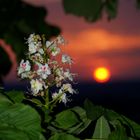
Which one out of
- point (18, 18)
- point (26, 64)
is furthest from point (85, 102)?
point (18, 18)

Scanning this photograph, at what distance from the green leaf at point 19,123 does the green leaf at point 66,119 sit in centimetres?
15

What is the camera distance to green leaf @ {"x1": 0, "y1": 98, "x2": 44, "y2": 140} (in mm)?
1387

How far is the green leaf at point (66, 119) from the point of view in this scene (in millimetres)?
1585

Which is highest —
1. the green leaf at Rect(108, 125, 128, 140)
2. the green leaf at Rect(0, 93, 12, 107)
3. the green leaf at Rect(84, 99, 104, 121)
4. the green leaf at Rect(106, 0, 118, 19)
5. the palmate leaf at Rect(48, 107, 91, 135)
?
the green leaf at Rect(106, 0, 118, 19)

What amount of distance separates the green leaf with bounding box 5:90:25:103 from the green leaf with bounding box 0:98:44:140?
0.09 metres

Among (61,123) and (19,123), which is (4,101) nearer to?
(19,123)

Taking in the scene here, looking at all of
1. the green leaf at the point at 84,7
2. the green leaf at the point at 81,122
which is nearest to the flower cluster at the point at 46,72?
the green leaf at the point at 81,122

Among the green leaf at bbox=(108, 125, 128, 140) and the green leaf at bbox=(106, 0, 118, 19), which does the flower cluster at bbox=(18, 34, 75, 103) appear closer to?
the green leaf at bbox=(108, 125, 128, 140)

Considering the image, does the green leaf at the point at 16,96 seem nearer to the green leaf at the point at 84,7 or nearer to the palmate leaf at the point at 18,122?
the palmate leaf at the point at 18,122

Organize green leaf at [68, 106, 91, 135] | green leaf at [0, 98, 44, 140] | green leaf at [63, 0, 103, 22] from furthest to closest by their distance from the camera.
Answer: green leaf at [63, 0, 103, 22] < green leaf at [68, 106, 91, 135] < green leaf at [0, 98, 44, 140]

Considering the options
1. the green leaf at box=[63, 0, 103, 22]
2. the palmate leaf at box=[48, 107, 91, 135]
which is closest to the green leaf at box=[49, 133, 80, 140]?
the palmate leaf at box=[48, 107, 91, 135]

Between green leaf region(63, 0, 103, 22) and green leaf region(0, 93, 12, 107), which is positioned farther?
green leaf region(63, 0, 103, 22)

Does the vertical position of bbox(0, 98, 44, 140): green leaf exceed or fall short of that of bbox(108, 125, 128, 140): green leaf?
it exceeds it

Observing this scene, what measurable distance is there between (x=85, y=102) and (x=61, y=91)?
5.1 inches
